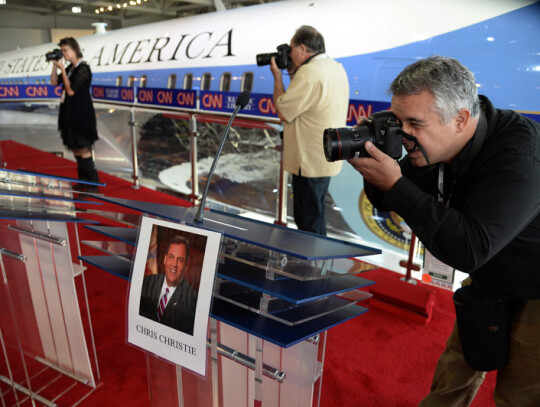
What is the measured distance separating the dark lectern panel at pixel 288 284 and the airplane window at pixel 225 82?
4843 millimetres

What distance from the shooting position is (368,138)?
1107mm

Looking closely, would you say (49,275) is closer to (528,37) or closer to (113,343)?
(113,343)

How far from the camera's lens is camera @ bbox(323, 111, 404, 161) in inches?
42.5

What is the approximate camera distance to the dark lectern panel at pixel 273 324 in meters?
0.84

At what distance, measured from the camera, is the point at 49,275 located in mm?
1691

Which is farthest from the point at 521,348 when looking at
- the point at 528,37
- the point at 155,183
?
the point at 155,183

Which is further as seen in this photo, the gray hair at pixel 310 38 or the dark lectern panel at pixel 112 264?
the gray hair at pixel 310 38

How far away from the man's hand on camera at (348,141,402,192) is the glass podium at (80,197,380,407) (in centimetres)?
20

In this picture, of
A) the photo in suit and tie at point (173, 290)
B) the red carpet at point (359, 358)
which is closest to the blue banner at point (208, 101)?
the red carpet at point (359, 358)

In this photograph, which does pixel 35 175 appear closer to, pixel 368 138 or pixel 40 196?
pixel 40 196

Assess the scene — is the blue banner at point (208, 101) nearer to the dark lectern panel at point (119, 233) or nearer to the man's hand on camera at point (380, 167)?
the man's hand on camera at point (380, 167)

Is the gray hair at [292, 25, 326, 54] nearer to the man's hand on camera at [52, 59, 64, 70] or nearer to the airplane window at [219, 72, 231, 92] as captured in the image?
the man's hand on camera at [52, 59, 64, 70]

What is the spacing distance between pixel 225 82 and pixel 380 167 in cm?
487

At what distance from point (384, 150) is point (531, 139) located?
35 centimetres
